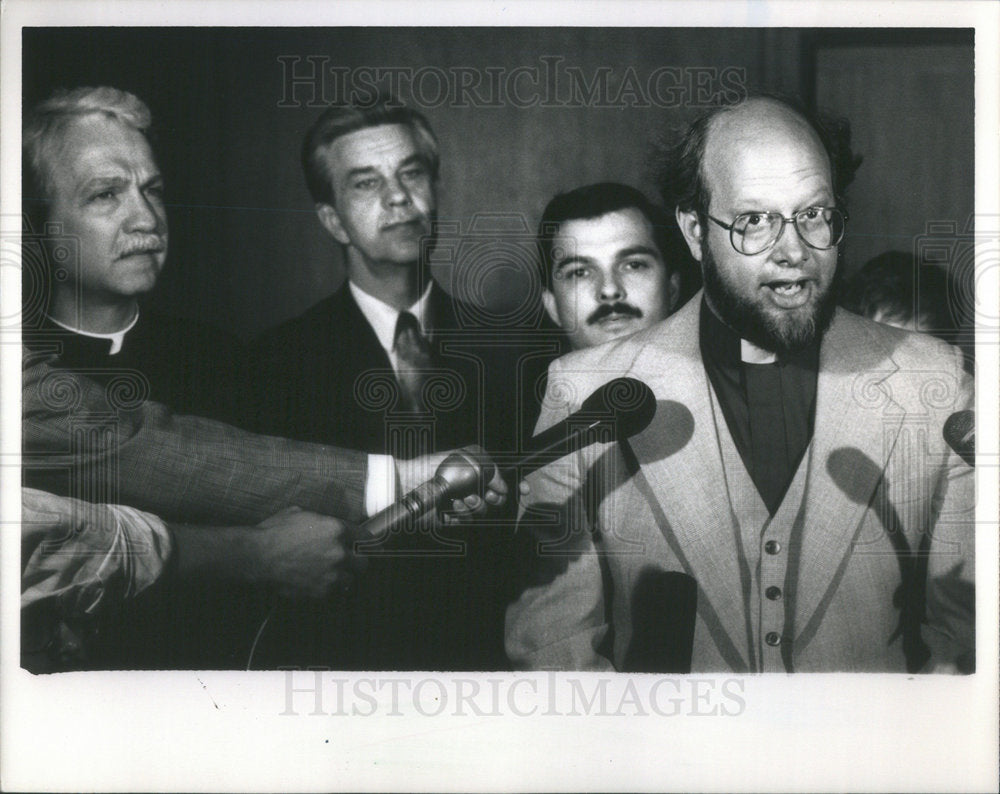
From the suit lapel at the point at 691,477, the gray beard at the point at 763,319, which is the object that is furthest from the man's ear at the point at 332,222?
the gray beard at the point at 763,319

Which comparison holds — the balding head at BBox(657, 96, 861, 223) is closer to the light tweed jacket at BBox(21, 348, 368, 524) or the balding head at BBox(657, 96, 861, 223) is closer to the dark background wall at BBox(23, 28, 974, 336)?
the dark background wall at BBox(23, 28, 974, 336)

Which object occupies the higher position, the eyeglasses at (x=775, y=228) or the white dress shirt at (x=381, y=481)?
the eyeglasses at (x=775, y=228)

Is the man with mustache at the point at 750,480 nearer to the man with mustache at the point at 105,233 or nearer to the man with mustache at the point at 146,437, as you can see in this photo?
the man with mustache at the point at 146,437

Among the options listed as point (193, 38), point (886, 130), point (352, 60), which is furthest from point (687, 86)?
point (193, 38)

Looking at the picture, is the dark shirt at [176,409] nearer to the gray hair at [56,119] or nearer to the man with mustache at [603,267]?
the gray hair at [56,119]

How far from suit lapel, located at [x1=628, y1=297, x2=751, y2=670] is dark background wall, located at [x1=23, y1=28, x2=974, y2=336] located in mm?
508

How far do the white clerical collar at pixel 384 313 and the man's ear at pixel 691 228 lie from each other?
2.82 ft

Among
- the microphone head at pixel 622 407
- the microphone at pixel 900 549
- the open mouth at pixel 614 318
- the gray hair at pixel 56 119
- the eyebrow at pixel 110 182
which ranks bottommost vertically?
the microphone at pixel 900 549

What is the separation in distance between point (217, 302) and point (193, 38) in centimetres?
88

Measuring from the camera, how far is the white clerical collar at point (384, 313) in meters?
3.16

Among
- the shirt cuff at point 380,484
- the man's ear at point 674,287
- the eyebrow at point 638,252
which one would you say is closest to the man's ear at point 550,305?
the eyebrow at point 638,252

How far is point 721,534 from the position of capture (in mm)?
3121

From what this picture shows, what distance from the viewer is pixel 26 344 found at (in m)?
3.19

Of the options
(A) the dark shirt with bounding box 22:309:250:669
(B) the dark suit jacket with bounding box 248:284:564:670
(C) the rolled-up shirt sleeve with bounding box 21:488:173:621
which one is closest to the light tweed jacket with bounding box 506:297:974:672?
(B) the dark suit jacket with bounding box 248:284:564:670
